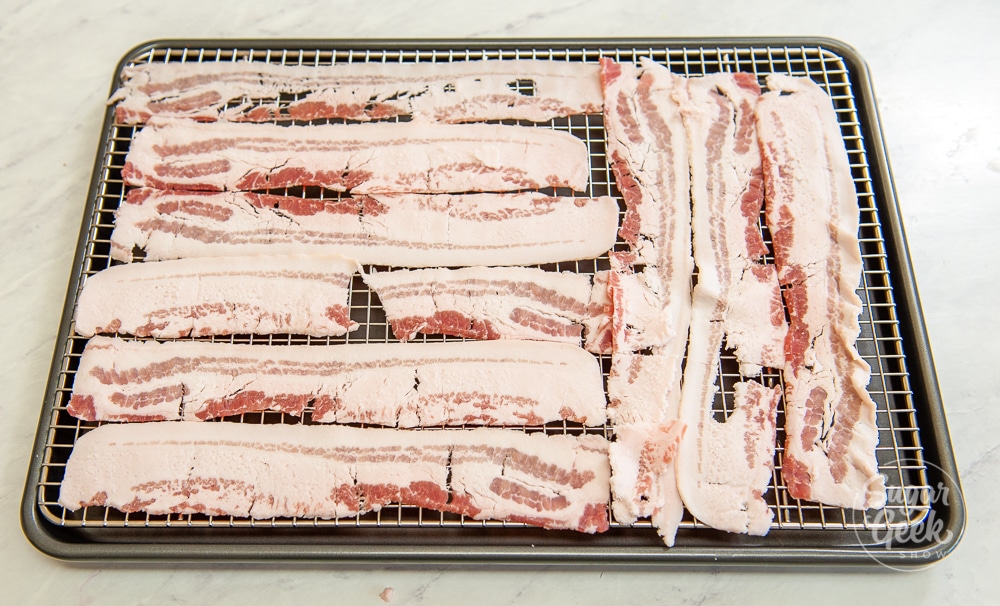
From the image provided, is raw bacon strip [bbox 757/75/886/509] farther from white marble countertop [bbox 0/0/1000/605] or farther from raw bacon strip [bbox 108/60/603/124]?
raw bacon strip [bbox 108/60/603/124]

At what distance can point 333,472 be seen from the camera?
163 cm

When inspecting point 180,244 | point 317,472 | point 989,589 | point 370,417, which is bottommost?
point 989,589

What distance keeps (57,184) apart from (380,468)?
1.35m

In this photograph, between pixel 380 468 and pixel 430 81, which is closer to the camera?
pixel 380 468

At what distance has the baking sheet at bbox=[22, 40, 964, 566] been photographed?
1.57 metres

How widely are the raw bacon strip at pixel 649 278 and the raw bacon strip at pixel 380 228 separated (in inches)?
4.5

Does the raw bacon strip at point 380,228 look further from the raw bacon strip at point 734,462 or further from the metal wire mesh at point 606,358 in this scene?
the raw bacon strip at point 734,462

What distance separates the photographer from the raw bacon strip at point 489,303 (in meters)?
1.75

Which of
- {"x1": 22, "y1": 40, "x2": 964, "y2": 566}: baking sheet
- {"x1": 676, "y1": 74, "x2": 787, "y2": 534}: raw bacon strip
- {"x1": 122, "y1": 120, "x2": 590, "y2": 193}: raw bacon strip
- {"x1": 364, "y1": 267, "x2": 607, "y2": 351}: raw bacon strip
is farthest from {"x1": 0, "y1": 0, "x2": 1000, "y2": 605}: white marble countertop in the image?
{"x1": 364, "y1": 267, "x2": 607, "y2": 351}: raw bacon strip

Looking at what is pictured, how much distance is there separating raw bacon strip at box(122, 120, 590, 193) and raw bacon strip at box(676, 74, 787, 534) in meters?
0.36

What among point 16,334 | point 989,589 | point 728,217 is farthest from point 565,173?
point 16,334

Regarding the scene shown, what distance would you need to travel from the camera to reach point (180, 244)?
1842 millimetres

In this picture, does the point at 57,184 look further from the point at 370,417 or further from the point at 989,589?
the point at 989,589

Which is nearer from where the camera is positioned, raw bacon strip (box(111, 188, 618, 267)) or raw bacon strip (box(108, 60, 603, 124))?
raw bacon strip (box(111, 188, 618, 267))
